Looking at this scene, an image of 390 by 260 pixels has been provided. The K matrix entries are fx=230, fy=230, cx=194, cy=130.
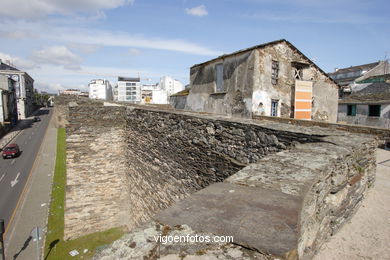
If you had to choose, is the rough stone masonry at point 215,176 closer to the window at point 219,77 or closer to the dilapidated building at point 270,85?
the dilapidated building at point 270,85

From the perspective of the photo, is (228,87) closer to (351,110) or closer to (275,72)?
(275,72)

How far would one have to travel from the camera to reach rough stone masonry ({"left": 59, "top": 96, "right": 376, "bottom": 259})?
162 centimetres

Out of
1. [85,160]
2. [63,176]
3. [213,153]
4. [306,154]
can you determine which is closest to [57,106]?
[63,176]

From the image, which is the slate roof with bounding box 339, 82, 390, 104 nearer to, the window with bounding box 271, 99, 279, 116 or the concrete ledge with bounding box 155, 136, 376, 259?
the window with bounding box 271, 99, 279, 116

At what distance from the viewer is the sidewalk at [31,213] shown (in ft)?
30.3

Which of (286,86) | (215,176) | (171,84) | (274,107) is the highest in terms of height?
(171,84)

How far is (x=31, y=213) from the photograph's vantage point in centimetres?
1216

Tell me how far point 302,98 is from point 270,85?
7.61ft

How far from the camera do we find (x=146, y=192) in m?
8.45

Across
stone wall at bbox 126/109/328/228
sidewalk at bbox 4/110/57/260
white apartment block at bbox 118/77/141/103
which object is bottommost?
sidewalk at bbox 4/110/57/260

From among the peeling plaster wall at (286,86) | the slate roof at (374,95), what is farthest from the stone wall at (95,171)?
the slate roof at (374,95)

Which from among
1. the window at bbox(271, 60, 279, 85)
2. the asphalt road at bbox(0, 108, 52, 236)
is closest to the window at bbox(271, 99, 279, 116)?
the window at bbox(271, 60, 279, 85)

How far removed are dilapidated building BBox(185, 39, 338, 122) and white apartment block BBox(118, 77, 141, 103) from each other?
186 feet

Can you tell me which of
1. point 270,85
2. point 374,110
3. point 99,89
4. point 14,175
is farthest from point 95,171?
point 99,89
